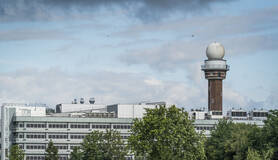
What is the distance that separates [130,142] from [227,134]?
4268cm

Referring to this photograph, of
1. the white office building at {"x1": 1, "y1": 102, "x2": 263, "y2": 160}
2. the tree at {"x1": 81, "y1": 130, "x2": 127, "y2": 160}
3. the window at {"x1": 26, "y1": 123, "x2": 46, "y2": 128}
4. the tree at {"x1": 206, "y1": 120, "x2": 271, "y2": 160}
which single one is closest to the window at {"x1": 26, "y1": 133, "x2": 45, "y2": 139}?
the white office building at {"x1": 1, "y1": 102, "x2": 263, "y2": 160}

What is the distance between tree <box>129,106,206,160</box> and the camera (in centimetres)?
11838

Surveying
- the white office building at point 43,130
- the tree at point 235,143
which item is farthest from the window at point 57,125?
the tree at point 235,143

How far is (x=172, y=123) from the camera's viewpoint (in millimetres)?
119938

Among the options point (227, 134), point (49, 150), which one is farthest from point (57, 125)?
point (227, 134)

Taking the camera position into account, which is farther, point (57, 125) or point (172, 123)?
point (57, 125)

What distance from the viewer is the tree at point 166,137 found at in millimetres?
118375

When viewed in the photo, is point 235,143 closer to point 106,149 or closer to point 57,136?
point 106,149

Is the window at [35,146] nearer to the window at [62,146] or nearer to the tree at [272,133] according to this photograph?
the window at [62,146]

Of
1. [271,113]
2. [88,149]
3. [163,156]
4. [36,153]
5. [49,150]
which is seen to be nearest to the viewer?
[163,156]

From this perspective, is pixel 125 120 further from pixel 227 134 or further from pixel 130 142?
pixel 130 142

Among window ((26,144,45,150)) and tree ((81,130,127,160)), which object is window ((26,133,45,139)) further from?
tree ((81,130,127,160))

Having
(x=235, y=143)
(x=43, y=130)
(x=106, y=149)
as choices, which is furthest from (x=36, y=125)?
(x=235, y=143)

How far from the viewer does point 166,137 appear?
388 ft
